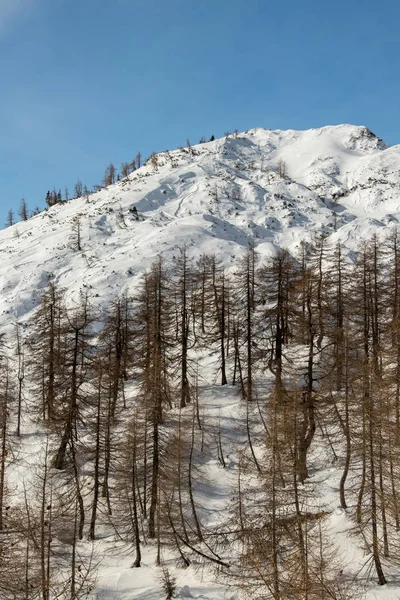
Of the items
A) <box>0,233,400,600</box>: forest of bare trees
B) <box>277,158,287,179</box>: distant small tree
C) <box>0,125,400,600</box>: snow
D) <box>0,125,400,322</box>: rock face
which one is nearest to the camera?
<box>0,233,400,600</box>: forest of bare trees

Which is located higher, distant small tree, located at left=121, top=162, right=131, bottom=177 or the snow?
distant small tree, located at left=121, top=162, right=131, bottom=177

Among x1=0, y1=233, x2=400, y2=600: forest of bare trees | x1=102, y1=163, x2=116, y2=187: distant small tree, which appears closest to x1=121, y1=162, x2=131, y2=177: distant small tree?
x1=102, y1=163, x2=116, y2=187: distant small tree

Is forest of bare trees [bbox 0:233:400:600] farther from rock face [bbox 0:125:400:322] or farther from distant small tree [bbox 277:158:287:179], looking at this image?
distant small tree [bbox 277:158:287:179]

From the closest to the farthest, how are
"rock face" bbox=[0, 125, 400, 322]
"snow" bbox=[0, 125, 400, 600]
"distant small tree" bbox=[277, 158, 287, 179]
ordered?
"snow" bbox=[0, 125, 400, 600]
"rock face" bbox=[0, 125, 400, 322]
"distant small tree" bbox=[277, 158, 287, 179]

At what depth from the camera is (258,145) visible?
198 metres

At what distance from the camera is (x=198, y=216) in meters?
108

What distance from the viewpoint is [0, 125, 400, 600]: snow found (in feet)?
76.7

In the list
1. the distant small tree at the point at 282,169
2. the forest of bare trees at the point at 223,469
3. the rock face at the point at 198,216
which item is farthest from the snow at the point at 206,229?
the distant small tree at the point at 282,169

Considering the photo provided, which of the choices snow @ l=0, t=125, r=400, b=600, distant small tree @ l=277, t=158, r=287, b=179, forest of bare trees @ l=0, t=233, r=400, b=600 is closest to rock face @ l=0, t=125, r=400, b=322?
snow @ l=0, t=125, r=400, b=600

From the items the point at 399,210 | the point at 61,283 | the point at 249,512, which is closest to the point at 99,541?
the point at 249,512

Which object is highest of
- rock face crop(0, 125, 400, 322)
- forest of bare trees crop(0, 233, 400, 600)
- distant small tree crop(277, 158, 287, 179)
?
distant small tree crop(277, 158, 287, 179)

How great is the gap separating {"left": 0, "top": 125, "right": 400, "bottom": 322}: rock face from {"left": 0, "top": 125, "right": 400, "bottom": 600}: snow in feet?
1.33

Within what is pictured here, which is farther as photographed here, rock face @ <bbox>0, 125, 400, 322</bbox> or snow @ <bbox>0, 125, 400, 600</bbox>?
rock face @ <bbox>0, 125, 400, 322</bbox>

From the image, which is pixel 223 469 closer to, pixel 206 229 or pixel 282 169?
pixel 206 229
